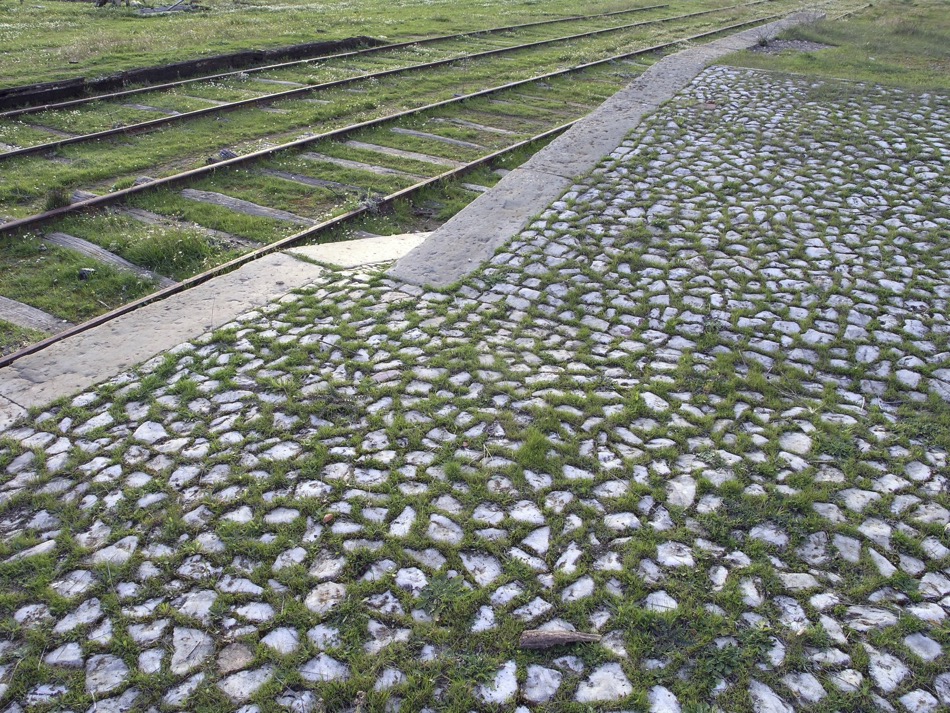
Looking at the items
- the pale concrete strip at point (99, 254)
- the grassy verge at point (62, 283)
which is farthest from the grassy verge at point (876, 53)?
the grassy verge at point (62, 283)

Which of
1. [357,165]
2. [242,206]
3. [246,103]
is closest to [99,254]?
[242,206]

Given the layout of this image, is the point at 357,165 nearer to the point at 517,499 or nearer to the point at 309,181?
the point at 309,181

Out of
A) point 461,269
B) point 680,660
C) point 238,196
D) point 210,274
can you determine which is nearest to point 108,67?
point 238,196

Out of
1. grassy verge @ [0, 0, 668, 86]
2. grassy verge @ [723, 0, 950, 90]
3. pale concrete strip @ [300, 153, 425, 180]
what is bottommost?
grassy verge @ [723, 0, 950, 90]

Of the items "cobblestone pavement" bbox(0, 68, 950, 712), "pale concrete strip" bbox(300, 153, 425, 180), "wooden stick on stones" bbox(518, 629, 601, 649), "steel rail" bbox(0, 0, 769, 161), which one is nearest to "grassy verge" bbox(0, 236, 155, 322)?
"cobblestone pavement" bbox(0, 68, 950, 712)

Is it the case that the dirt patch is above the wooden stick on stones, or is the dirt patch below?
below

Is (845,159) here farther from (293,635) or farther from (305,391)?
(293,635)

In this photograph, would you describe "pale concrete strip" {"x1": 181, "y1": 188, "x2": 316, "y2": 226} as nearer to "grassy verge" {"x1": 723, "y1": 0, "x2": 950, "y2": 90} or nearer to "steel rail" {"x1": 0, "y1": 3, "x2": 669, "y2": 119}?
"steel rail" {"x1": 0, "y1": 3, "x2": 669, "y2": 119}
